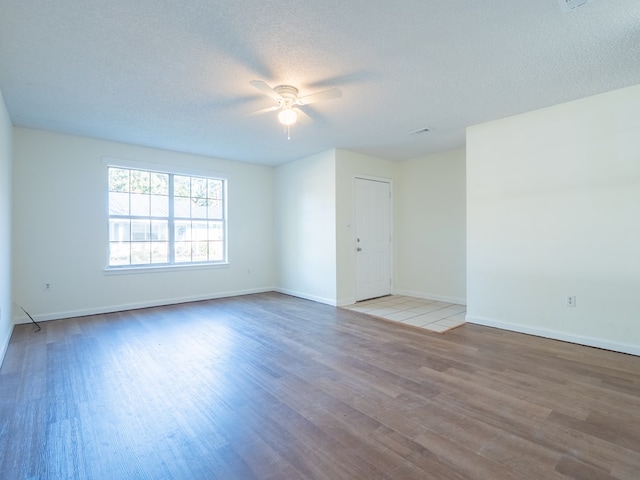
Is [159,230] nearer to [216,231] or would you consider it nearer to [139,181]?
[139,181]

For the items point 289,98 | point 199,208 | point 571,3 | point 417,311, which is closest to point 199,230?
point 199,208

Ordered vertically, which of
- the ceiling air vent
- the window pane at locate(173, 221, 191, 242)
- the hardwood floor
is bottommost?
the hardwood floor

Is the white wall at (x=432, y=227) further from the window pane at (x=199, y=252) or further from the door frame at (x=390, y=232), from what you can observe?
the window pane at (x=199, y=252)

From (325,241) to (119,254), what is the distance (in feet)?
10.9

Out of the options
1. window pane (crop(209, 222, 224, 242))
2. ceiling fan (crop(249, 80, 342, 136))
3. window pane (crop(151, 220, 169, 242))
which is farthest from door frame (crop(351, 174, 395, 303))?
window pane (crop(151, 220, 169, 242))

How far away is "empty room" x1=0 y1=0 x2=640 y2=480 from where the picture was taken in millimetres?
1850

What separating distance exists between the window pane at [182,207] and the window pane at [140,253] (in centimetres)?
73

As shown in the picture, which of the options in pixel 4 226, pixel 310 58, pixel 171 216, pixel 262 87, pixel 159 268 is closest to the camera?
pixel 310 58

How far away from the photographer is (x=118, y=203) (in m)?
4.91

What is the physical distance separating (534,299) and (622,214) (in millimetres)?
1196

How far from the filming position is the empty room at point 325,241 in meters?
1.85

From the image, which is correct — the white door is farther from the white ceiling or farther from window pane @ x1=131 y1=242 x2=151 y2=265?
window pane @ x1=131 y1=242 x2=151 y2=265

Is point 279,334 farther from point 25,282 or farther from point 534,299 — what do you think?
point 25,282

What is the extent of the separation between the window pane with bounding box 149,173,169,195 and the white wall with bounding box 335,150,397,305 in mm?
2981
